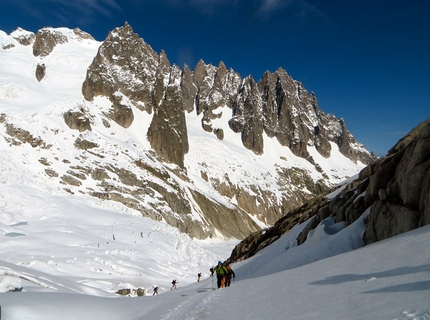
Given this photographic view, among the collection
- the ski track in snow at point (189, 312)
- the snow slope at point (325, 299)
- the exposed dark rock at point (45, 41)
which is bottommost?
the ski track in snow at point (189, 312)

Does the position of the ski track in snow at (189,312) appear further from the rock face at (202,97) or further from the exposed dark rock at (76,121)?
the rock face at (202,97)

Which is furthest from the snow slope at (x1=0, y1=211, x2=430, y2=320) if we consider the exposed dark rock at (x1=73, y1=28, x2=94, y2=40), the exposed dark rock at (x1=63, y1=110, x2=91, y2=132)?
the exposed dark rock at (x1=73, y1=28, x2=94, y2=40)

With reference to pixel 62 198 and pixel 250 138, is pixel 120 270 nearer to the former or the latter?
pixel 62 198

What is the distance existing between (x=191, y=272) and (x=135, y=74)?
79.5 m

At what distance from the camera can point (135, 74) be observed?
102 meters

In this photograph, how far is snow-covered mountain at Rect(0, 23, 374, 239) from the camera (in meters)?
58.7

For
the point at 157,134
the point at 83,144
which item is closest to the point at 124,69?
the point at 157,134

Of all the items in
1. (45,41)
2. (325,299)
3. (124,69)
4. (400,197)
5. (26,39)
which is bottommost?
(325,299)

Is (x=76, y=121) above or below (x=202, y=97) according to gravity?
below

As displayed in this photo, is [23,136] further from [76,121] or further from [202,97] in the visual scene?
[202,97]

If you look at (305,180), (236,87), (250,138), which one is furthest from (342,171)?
(236,87)

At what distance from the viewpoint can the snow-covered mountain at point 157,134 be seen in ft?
193

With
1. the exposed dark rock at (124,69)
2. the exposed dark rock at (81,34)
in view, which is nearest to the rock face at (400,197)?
the exposed dark rock at (124,69)

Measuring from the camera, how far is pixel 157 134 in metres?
98.9
